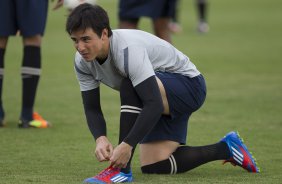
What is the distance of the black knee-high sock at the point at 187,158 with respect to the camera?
191 inches

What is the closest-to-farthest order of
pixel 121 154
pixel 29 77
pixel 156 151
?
pixel 121 154 < pixel 156 151 < pixel 29 77

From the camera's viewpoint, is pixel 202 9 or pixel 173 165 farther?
pixel 202 9

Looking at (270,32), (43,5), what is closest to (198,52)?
(270,32)

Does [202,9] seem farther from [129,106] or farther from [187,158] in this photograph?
[129,106]

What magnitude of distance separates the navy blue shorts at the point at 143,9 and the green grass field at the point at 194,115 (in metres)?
0.92

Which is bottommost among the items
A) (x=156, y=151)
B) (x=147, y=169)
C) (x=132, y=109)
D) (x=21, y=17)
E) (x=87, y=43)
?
(x=147, y=169)

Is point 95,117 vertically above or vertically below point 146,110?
below

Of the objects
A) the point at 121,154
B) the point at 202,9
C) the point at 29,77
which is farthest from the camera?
the point at 202,9

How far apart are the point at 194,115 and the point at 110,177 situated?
2945 millimetres

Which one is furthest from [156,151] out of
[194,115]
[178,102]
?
[194,115]

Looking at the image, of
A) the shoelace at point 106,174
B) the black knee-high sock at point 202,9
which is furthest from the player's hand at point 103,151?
the black knee-high sock at point 202,9

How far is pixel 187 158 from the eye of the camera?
4871 mm

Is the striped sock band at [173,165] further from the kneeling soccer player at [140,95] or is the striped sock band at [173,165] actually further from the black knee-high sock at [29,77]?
the black knee-high sock at [29,77]

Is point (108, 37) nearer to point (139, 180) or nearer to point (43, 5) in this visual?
point (139, 180)
